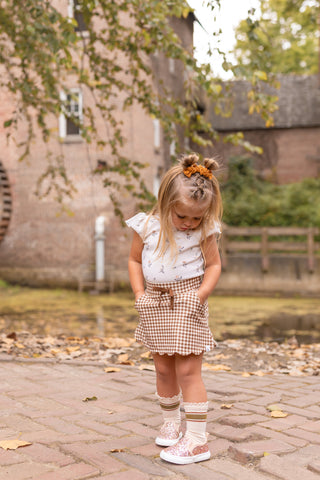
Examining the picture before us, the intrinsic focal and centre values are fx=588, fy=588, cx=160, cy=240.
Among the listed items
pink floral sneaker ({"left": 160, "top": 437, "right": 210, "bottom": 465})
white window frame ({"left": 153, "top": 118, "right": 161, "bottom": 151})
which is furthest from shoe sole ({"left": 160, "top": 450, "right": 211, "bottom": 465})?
white window frame ({"left": 153, "top": 118, "right": 161, "bottom": 151})

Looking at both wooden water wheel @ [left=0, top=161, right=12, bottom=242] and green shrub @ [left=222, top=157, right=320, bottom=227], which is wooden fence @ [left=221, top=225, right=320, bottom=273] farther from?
wooden water wheel @ [left=0, top=161, right=12, bottom=242]

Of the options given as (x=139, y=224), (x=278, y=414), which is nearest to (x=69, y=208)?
(x=278, y=414)

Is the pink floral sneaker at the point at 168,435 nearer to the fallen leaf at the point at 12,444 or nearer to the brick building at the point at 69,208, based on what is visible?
the fallen leaf at the point at 12,444

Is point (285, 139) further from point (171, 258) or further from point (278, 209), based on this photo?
point (171, 258)

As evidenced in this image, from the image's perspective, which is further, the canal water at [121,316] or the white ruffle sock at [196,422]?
the canal water at [121,316]

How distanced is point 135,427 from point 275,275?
1386cm

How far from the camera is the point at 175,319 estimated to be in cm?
291

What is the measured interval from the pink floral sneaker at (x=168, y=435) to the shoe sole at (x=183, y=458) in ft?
0.58

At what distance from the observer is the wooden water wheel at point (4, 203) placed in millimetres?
18328

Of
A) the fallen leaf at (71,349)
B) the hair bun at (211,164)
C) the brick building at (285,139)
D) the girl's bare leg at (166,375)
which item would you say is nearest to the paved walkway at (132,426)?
the girl's bare leg at (166,375)

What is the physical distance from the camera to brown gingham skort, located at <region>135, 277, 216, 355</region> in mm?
2883

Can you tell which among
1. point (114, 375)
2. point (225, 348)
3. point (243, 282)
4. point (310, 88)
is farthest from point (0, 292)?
point (310, 88)

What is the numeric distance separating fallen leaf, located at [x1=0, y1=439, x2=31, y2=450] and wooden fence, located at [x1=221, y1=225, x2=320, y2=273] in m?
13.9

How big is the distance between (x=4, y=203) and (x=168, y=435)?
53.7 feet
